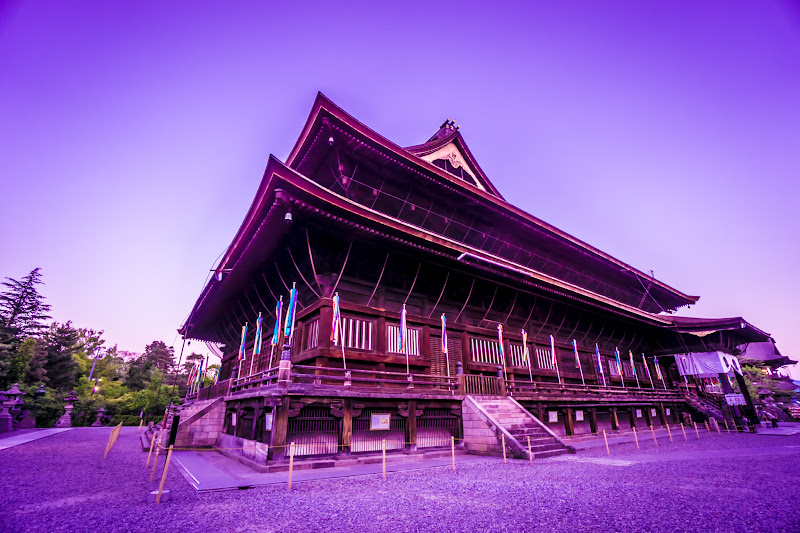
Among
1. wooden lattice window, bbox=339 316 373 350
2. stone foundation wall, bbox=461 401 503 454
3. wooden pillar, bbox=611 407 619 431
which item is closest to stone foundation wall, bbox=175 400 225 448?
wooden lattice window, bbox=339 316 373 350

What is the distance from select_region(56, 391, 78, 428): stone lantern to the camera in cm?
2895

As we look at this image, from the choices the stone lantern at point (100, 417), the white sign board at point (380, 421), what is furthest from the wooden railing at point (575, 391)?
the stone lantern at point (100, 417)

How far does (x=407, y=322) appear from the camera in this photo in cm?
1386

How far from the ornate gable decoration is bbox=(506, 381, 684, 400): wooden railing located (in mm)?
12250

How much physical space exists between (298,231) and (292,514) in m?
8.52

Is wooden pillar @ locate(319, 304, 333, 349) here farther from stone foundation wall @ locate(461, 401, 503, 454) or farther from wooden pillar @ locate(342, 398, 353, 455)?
stone foundation wall @ locate(461, 401, 503, 454)

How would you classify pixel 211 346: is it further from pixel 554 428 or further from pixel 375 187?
pixel 554 428

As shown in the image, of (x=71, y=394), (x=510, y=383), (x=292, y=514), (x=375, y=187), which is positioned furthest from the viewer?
(x=71, y=394)

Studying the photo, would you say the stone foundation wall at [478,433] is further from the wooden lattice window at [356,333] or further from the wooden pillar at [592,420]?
the wooden pillar at [592,420]

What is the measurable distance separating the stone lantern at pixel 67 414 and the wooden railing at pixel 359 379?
3138 centimetres

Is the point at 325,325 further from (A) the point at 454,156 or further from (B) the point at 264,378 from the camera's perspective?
(A) the point at 454,156

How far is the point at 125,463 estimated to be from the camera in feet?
33.5

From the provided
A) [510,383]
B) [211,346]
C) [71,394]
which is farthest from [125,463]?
[71,394]

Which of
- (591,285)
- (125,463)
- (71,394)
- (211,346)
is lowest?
(125,463)
